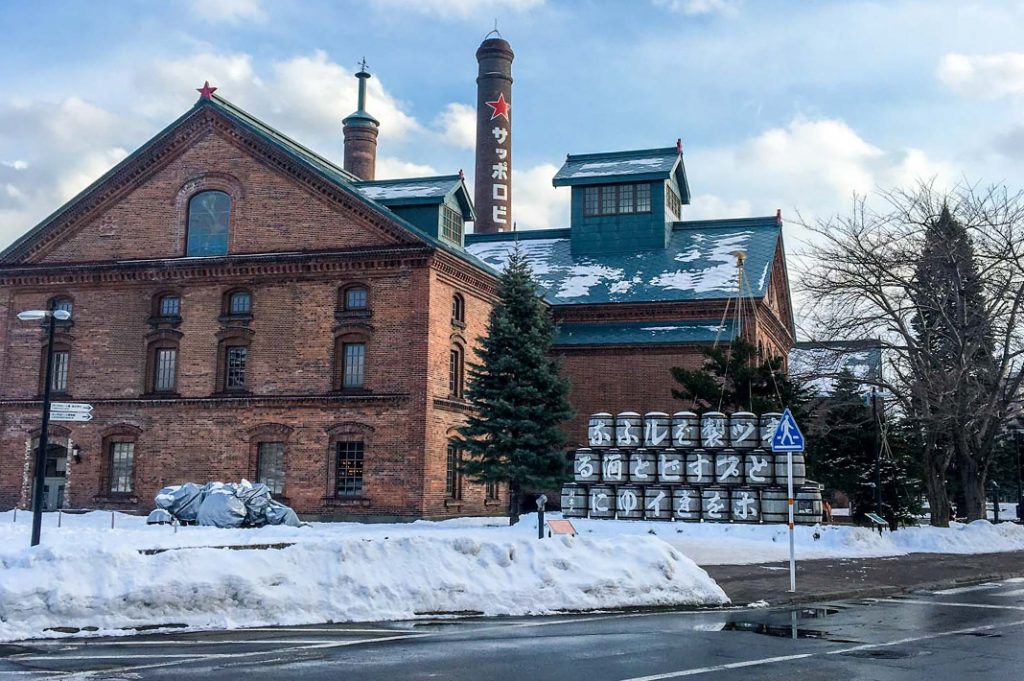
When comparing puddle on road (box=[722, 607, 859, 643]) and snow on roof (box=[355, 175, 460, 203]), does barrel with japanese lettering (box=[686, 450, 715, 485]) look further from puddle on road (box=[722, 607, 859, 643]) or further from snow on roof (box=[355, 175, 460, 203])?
snow on roof (box=[355, 175, 460, 203])

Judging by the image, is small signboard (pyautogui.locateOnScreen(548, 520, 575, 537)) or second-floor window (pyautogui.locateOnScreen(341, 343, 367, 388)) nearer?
small signboard (pyautogui.locateOnScreen(548, 520, 575, 537))

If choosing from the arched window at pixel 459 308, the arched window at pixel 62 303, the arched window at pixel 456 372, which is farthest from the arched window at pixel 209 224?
the arched window at pixel 456 372

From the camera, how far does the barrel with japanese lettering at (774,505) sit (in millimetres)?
23094

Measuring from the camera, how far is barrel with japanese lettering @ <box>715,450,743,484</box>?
23.5 m

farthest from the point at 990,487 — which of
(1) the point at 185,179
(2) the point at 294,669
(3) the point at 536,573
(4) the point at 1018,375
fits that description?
(2) the point at 294,669

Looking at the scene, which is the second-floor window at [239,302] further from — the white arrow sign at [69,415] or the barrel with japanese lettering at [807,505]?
the barrel with japanese lettering at [807,505]

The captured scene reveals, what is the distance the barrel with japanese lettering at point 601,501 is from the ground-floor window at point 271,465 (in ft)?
36.8

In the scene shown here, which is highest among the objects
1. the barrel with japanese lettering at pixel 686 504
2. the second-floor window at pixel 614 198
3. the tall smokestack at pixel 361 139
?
the tall smokestack at pixel 361 139

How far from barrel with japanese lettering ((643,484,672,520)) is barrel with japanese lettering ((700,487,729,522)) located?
2.61 ft

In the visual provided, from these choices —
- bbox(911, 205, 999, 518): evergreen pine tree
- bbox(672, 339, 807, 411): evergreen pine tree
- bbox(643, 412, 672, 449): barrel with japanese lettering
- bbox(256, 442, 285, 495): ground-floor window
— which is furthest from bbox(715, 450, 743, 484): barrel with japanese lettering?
bbox(256, 442, 285, 495): ground-floor window

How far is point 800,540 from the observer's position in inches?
912

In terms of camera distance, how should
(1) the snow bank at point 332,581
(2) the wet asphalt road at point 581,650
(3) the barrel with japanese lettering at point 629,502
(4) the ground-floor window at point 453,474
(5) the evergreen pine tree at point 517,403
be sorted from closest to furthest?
(2) the wet asphalt road at point 581,650
(1) the snow bank at point 332,581
(3) the barrel with japanese lettering at point 629,502
(5) the evergreen pine tree at point 517,403
(4) the ground-floor window at point 453,474

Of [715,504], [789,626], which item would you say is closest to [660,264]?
[715,504]

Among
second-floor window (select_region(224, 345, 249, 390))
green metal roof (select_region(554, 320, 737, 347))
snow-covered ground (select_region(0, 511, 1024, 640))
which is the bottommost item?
snow-covered ground (select_region(0, 511, 1024, 640))
